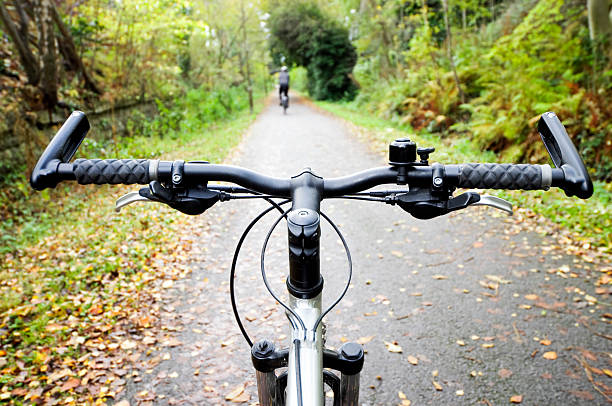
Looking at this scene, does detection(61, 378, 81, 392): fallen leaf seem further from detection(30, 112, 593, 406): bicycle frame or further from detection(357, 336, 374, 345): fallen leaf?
detection(30, 112, 593, 406): bicycle frame

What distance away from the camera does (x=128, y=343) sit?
13.0ft

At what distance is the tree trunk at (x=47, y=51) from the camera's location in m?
8.76

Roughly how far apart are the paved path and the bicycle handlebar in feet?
8.20

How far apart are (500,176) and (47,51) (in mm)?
10372

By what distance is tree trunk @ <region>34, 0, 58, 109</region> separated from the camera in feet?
28.7

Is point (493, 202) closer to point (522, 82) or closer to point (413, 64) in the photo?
point (522, 82)

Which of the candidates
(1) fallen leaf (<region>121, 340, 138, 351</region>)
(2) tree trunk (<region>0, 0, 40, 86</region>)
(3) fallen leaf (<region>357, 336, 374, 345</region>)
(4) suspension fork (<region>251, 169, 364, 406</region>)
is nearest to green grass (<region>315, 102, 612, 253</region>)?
(3) fallen leaf (<region>357, 336, 374, 345</region>)

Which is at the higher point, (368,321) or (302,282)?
(302,282)

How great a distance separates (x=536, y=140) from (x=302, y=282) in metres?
8.37

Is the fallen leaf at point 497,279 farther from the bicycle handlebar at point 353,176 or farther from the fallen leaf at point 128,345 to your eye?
the fallen leaf at point 128,345

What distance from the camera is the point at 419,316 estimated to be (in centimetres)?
430

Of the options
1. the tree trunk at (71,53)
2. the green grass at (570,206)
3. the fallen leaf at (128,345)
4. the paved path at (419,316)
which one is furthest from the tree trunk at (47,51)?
the green grass at (570,206)

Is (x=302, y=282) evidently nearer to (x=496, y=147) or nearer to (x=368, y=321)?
(x=368, y=321)

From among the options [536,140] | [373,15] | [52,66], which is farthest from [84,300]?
[373,15]
